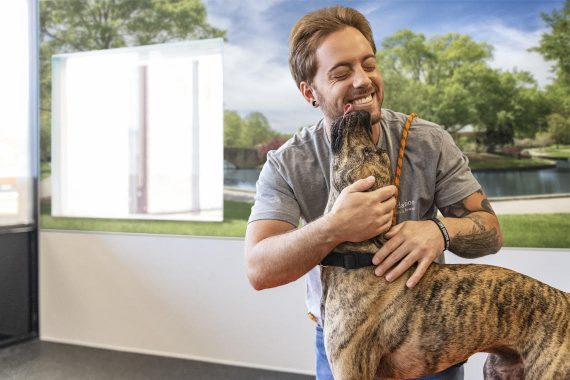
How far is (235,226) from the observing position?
4422mm

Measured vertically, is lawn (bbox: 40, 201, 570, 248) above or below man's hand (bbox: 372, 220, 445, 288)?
below

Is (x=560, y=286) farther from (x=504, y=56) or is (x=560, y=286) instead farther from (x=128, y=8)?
(x=128, y=8)

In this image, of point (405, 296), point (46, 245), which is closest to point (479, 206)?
point (405, 296)

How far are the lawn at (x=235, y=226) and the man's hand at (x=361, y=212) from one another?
2841 millimetres

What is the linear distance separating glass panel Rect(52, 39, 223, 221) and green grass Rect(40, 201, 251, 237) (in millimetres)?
65

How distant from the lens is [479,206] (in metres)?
1.51

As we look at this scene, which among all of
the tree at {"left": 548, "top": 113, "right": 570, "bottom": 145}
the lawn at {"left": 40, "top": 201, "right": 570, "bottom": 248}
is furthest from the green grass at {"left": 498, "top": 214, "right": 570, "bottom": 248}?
the tree at {"left": 548, "top": 113, "right": 570, "bottom": 145}

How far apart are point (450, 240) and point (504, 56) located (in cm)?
286

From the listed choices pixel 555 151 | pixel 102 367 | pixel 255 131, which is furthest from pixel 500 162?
pixel 102 367

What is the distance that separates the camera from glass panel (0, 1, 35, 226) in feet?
16.3

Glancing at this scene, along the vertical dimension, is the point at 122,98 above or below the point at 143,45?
below

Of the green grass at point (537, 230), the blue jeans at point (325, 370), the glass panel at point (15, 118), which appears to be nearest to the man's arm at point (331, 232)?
the blue jeans at point (325, 370)

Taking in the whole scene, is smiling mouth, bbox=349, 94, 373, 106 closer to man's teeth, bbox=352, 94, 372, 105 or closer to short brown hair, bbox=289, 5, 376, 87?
man's teeth, bbox=352, 94, 372, 105

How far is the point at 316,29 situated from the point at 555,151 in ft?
9.09
